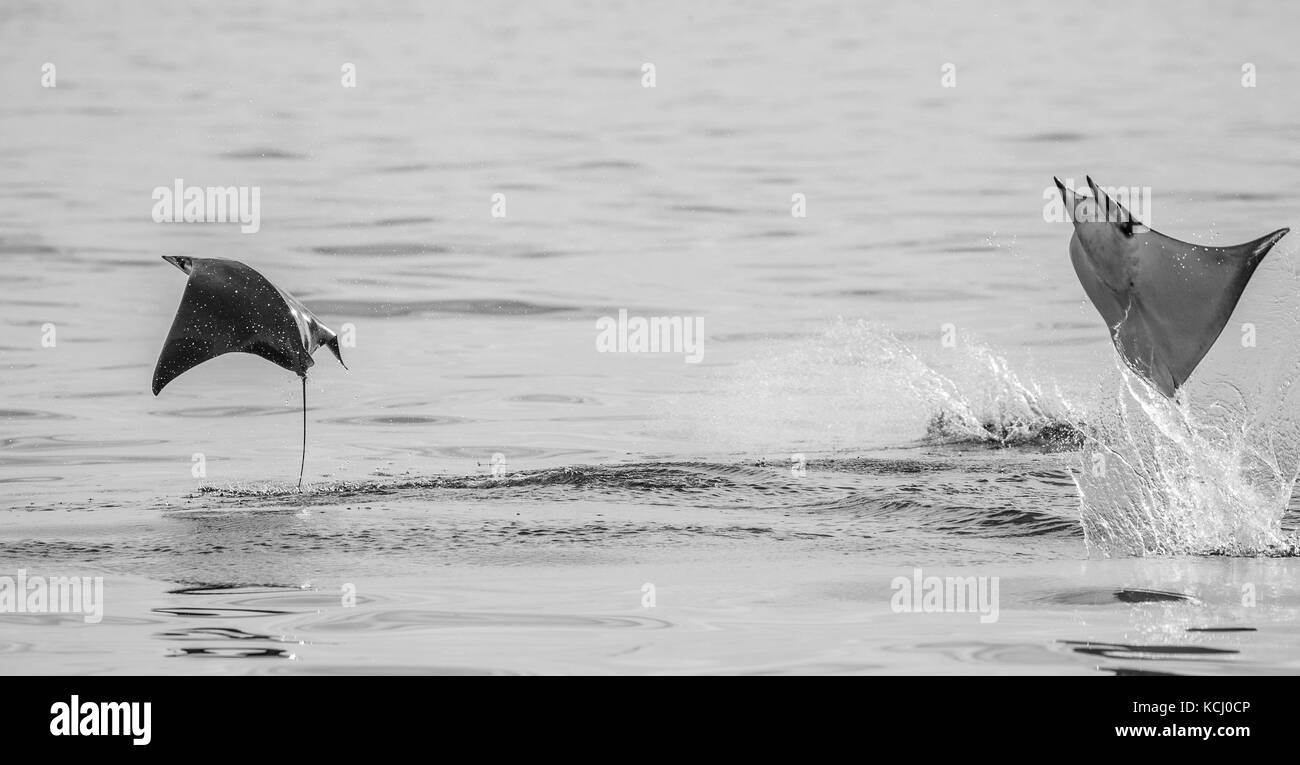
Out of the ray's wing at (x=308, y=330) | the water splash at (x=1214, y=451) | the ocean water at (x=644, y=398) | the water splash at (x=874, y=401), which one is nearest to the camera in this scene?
the ocean water at (x=644, y=398)

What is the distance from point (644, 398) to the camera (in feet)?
41.5

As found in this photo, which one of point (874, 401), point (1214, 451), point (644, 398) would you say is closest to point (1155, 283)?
point (1214, 451)

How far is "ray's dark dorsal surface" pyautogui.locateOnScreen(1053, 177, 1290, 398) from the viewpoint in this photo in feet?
25.9

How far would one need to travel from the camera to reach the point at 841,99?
32812 mm

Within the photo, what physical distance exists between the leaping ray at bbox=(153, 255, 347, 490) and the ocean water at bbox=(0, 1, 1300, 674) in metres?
0.84

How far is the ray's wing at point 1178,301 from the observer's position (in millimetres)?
7875

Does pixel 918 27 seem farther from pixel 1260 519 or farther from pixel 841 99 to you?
pixel 1260 519

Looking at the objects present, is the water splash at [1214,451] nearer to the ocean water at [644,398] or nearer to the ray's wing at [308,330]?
the ocean water at [644,398]

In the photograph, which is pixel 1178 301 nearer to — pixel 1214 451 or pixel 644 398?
pixel 1214 451

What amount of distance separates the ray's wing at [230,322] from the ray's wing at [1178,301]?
436cm

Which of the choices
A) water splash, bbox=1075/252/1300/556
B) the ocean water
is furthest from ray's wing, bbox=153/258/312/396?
water splash, bbox=1075/252/1300/556

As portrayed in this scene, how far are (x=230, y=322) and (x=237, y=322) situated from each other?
5 cm

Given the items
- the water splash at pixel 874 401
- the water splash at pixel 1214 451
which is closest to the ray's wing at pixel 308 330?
the water splash at pixel 874 401
